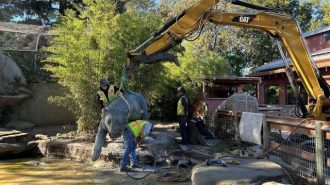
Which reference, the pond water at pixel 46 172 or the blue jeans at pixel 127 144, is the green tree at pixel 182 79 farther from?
the blue jeans at pixel 127 144

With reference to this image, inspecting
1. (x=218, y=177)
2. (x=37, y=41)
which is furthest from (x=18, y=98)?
(x=218, y=177)

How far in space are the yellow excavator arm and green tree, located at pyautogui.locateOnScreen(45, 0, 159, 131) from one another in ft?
9.91

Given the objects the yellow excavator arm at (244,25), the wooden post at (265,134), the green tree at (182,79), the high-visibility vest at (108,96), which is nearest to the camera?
the wooden post at (265,134)

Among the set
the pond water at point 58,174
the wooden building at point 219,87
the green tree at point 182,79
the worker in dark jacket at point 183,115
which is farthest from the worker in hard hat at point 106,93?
the green tree at point 182,79

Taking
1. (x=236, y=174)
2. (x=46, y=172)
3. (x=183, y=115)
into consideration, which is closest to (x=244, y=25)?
(x=183, y=115)

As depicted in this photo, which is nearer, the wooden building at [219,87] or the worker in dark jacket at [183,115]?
the worker in dark jacket at [183,115]

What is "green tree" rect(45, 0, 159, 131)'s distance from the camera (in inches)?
480

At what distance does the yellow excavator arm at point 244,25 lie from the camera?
923 centimetres

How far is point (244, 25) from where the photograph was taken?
9.60 m

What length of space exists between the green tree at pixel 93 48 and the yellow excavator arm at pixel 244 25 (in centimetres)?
302

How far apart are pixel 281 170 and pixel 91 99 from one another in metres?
7.62

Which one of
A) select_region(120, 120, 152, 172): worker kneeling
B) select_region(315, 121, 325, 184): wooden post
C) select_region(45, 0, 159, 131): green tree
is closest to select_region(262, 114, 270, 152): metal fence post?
select_region(315, 121, 325, 184): wooden post

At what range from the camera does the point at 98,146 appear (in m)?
8.91

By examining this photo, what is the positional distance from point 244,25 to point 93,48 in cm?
492
